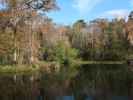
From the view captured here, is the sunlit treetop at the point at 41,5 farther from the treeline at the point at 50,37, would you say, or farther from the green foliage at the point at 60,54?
the green foliage at the point at 60,54

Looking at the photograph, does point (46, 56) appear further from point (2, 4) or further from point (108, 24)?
point (108, 24)

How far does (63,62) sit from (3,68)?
22283mm

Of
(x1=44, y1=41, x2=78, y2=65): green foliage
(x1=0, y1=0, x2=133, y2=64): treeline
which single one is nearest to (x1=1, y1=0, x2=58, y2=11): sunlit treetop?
(x1=0, y1=0, x2=133, y2=64): treeline

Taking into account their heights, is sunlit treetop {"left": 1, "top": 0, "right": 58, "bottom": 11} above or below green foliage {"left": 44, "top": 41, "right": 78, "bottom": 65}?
above

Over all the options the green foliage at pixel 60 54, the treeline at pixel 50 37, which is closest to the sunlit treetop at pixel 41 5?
the treeline at pixel 50 37

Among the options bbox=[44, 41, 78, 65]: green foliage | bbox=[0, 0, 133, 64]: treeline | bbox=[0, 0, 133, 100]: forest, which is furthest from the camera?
bbox=[44, 41, 78, 65]: green foliage

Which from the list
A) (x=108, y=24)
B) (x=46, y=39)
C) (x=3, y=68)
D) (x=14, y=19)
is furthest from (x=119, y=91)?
(x=108, y=24)

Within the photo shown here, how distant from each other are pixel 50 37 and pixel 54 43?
188 centimetres

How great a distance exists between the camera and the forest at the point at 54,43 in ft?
129

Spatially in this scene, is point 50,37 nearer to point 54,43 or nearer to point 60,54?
point 54,43

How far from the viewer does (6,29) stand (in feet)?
139

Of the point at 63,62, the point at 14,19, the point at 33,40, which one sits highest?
the point at 14,19

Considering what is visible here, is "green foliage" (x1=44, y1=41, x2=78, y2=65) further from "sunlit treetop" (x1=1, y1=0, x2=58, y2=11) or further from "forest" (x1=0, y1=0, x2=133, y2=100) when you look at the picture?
"sunlit treetop" (x1=1, y1=0, x2=58, y2=11)

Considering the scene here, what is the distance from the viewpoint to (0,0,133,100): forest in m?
39.3
